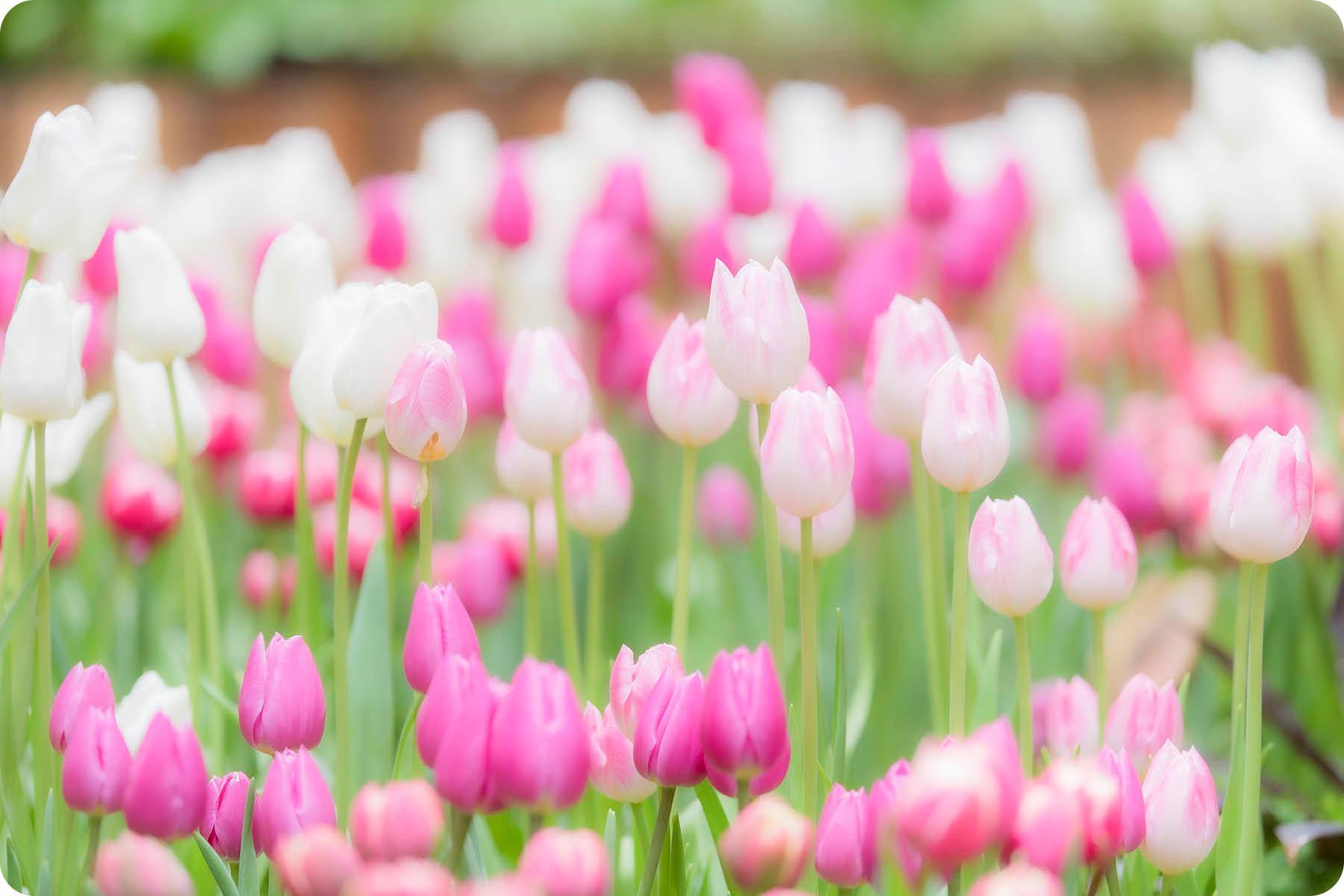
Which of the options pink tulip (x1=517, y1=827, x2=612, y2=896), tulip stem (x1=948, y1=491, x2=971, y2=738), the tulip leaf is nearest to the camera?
pink tulip (x1=517, y1=827, x2=612, y2=896)

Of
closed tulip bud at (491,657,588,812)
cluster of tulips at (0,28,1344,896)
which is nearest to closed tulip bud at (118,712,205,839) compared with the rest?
cluster of tulips at (0,28,1344,896)

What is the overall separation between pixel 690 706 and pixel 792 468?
9 cm

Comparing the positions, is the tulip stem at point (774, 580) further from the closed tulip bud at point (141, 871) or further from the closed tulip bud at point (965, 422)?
the closed tulip bud at point (141, 871)

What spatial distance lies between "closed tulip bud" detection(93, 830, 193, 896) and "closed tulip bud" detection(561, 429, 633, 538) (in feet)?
0.85

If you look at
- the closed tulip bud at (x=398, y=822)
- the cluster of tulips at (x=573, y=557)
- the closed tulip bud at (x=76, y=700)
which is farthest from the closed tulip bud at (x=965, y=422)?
the closed tulip bud at (x=76, y=700)

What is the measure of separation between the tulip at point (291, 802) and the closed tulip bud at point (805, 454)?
183mm

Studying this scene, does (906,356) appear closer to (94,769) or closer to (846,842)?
(846,842)

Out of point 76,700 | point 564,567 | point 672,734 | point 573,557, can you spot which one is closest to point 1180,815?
point 672,734

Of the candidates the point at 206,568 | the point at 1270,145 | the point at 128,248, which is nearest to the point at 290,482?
the point at 206,568

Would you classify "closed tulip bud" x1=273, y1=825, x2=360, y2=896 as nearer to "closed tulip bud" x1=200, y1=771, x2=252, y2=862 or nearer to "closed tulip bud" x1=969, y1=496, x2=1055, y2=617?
"closed tulip bud" x1=200, y1=771, x2=252, y2=862

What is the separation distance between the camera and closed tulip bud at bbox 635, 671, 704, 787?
1.40 ft

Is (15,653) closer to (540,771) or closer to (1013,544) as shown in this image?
(540,771)

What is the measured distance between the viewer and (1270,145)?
122 cm

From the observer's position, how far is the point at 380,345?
0.48 m
